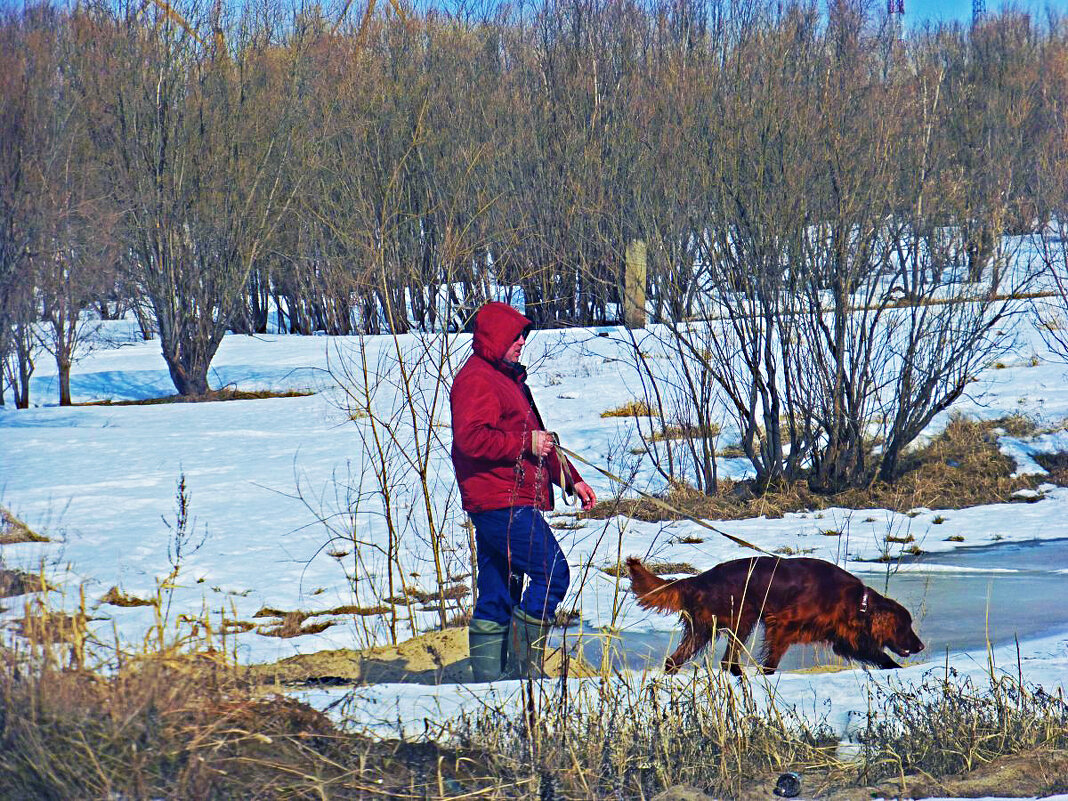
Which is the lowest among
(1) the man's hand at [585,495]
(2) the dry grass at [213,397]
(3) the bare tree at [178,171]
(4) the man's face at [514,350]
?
(1) the man's hand at [585,495]

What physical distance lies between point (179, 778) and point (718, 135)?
7.03m

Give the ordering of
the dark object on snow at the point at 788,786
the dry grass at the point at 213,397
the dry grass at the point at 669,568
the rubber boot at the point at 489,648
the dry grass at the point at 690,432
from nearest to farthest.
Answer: the dark object on snow at the point at 788,786
the rubber boot at the point at 489,648
the dry grass at the point at 669,568
the dry grass at the point at 690,432
the dry grass at the point at 213,397

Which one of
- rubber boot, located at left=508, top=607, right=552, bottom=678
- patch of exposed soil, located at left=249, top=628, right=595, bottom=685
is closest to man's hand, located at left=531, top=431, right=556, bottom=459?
rubber boot, located at left=508, top=607, right=552, bottom=678

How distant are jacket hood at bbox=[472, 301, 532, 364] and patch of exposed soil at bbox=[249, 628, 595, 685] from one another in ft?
4.50

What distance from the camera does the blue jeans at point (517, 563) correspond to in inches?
177

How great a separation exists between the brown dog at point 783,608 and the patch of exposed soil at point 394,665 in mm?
520

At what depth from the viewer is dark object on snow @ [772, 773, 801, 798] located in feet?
11.7

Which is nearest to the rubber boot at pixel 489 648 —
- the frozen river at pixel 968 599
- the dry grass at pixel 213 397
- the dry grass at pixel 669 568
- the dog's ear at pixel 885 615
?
the frozen river at pixel 968 599

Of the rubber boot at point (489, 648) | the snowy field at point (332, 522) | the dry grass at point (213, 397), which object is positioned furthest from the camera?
the dry grass at point (213, 397)

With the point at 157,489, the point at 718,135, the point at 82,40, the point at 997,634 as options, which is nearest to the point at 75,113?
the point at 82,40

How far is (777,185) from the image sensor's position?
8695 mm

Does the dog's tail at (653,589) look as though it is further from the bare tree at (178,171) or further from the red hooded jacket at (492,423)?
the bare tree at (178,171)

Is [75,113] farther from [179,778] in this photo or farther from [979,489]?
[179,778]

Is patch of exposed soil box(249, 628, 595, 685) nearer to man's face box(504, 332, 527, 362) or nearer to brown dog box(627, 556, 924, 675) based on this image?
brown dog box(627, 556, 924, 675)
